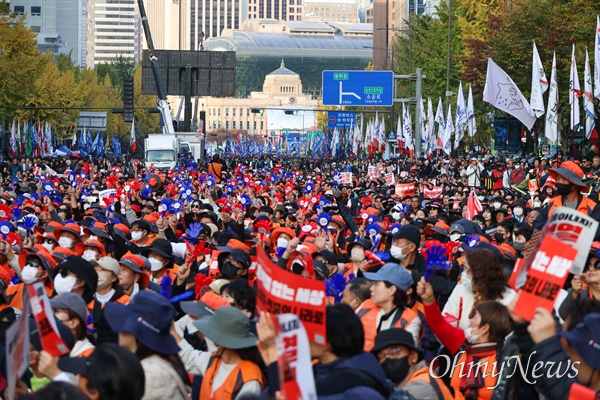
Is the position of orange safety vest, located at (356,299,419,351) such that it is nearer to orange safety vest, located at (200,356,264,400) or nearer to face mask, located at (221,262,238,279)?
orange safety vest, located at (200,356,264,400)

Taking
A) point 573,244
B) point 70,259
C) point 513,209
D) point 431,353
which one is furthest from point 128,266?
point 513,209

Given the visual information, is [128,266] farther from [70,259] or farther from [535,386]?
[535,386]

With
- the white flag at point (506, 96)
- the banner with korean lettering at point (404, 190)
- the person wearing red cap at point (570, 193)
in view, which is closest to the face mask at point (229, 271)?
the person wearing red cap at point (570, 193)

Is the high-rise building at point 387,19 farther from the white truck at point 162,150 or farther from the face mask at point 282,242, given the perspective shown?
the face mask at point 282,242

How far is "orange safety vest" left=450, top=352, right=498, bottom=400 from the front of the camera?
6980mm

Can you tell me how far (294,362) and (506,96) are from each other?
21270mm

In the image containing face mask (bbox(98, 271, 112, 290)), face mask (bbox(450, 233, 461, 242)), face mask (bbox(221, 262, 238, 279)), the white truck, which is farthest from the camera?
the white truck

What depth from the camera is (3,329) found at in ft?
27.2

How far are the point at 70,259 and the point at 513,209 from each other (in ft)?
32.8

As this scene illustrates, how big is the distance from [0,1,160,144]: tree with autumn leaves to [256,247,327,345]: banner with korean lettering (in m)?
44.4

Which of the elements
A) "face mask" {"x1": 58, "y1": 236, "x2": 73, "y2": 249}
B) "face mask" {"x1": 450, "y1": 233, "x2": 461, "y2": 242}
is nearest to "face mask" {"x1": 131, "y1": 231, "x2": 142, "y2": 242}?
"face mask" {"x1": 58, "y1": 236, "x2": 73, "y2": 249}

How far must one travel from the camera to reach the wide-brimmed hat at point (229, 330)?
6.54 m

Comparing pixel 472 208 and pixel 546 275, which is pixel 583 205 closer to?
pixel 546 275

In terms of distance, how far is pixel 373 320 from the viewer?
7695 mm
